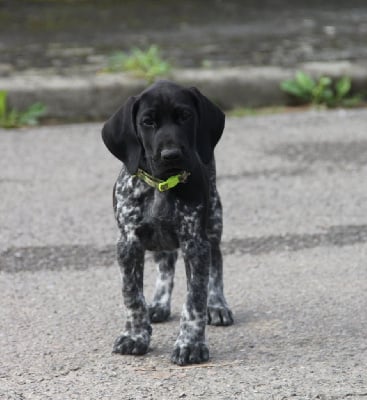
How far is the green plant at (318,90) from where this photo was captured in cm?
961

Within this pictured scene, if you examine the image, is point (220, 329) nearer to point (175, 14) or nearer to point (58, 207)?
point (58, 207)

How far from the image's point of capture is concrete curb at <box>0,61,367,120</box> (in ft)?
30.5

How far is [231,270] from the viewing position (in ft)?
19.9

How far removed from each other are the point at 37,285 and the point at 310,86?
4412 mm

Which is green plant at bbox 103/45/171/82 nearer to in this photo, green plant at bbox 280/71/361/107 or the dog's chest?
green plant at bbox 280/71/361/107

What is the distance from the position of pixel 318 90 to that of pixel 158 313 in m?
4.70

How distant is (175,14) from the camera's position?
12.4 m

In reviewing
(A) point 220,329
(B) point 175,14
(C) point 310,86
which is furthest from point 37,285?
(B) point 175,14

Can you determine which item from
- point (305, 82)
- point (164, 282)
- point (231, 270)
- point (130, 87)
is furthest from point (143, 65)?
point (164, 282)

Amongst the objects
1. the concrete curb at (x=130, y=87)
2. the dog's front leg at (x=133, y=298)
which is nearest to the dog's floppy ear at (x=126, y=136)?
the dog's front leg at (x=133, y=298)

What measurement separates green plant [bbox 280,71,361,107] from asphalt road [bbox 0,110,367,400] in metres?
0.32

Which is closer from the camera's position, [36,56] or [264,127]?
[264,127]

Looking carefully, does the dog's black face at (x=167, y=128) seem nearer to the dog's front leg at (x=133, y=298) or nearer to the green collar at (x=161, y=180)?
the green collar at (x=161, y=180)

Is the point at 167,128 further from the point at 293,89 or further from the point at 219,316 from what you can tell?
the point at 293,89
